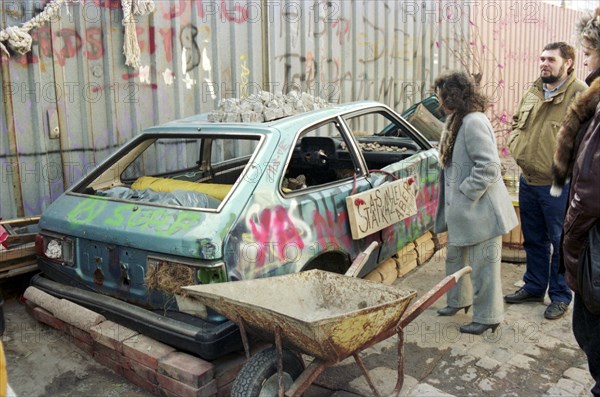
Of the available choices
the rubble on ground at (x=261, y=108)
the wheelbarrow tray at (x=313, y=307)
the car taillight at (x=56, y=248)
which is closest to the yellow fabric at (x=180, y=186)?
the rubble on ground at (x=261, y=108)

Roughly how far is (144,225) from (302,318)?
1146mm

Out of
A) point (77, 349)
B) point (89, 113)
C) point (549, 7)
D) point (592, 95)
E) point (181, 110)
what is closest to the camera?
point (592, 95)

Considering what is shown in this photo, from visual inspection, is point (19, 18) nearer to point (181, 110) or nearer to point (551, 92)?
point (181, 110)

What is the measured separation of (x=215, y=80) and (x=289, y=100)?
2203 millimetres

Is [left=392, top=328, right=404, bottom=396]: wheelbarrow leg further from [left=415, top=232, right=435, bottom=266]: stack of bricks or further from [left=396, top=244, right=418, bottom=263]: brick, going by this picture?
[left=415, top=232, right=435, bottom=266]: stack of bricks

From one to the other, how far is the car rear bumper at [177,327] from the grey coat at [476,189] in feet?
6.02

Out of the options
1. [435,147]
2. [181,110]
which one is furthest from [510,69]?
[181,110]

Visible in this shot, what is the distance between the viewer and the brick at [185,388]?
3.01 m

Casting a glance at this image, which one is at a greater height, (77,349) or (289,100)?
(289,100)

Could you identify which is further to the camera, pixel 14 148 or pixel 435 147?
pixel 435 147

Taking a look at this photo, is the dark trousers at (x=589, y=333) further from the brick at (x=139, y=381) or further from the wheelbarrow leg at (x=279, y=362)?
the brick at (x=139, y=381)

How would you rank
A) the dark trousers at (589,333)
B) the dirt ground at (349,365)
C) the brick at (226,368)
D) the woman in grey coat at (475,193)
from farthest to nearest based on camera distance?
1. the woman in grey coat at (475,193)
2. the dirt ground at (349,365)
3. the brick at (226,368)
4. the dark trousers at (589,333)

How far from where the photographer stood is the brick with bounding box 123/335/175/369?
3188 mm

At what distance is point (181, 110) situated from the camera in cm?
594
